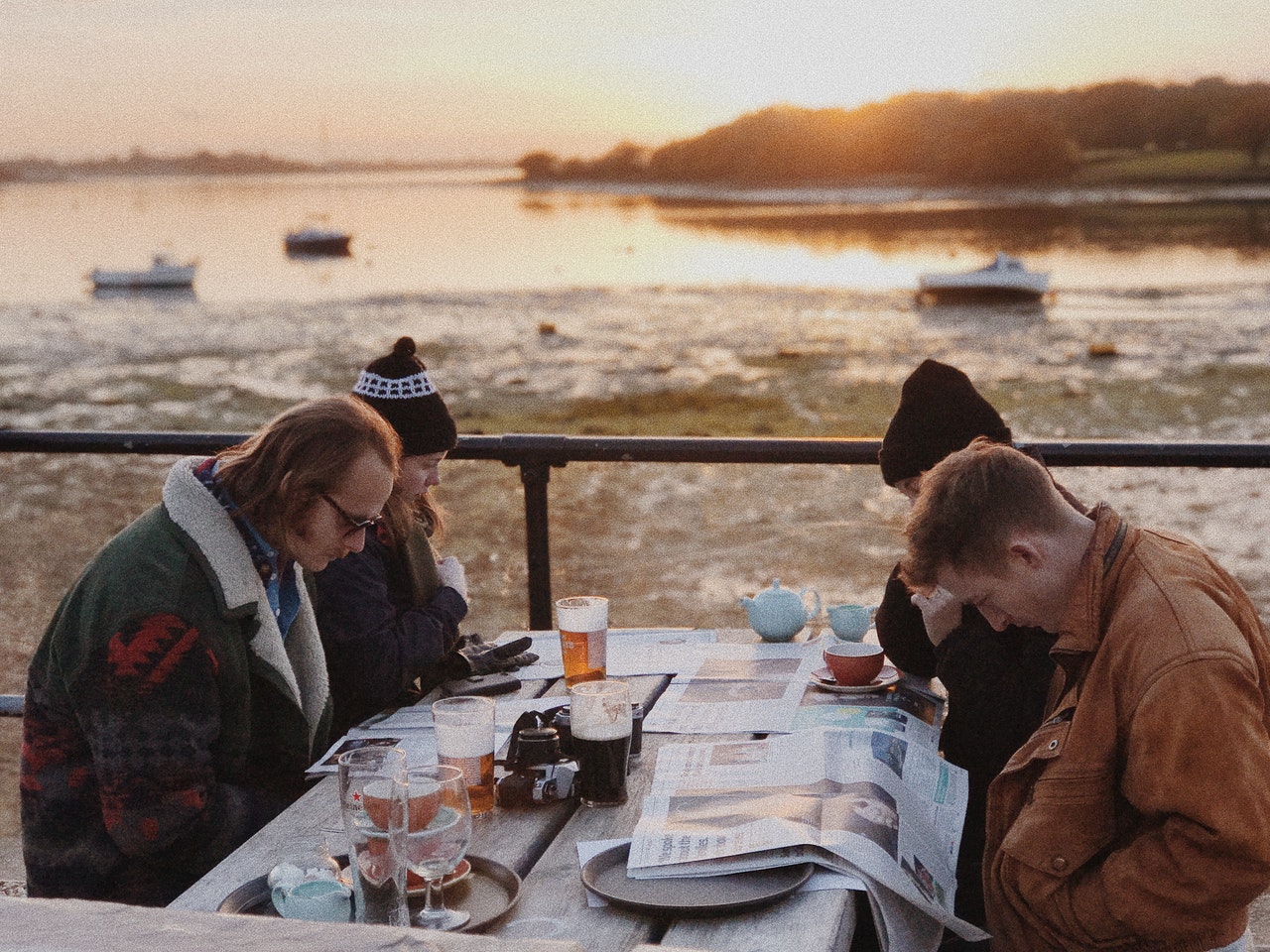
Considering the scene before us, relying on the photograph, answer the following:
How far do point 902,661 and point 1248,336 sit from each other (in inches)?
1016

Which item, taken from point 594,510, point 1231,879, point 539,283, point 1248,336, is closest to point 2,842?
point 1231,879

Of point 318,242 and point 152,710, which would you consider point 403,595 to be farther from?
point 318,242

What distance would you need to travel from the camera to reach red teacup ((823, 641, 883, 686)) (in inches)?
96.9

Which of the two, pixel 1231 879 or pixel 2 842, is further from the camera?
pixel 2 842

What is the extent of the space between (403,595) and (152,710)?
2.97ft

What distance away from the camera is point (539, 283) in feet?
145

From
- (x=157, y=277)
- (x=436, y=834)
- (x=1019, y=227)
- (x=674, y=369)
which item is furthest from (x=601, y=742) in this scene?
(x=1019, y=227)

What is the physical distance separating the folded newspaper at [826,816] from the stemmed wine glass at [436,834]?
246 mm

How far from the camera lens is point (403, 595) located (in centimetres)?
288

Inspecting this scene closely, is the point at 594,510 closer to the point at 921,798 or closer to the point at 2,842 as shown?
the point at 2,842

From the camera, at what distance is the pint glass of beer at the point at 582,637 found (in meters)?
2.50

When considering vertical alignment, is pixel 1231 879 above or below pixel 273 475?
below

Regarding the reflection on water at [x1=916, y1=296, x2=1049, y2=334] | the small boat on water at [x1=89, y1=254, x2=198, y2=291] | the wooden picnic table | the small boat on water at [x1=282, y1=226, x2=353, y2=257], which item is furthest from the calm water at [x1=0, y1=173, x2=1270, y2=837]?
the small boat on water at [x1=282, y1=226, x2=353, y2=257]

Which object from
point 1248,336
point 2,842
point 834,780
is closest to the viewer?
point 834,780
